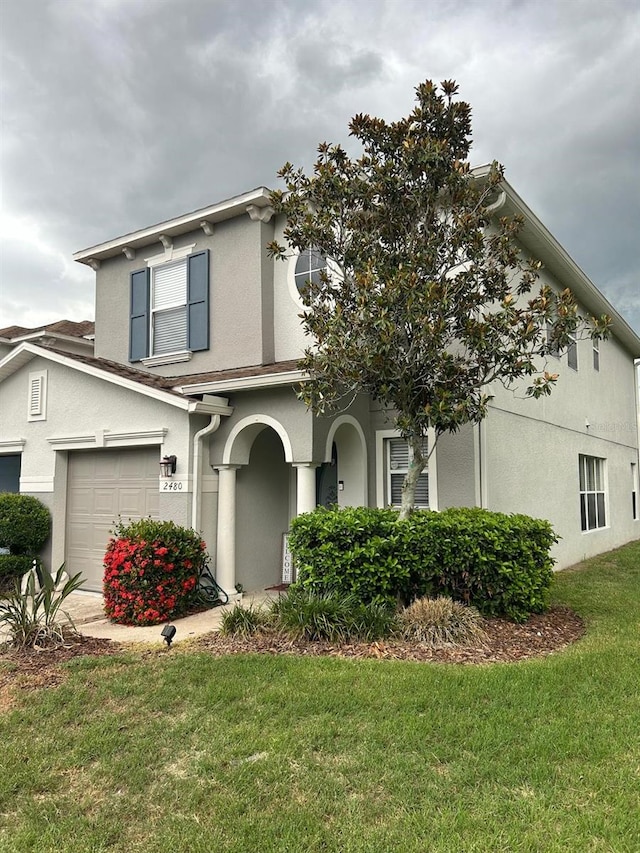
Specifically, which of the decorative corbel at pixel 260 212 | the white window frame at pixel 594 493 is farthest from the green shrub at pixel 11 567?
the white window frame at pixel 594 493

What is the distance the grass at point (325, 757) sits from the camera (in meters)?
3.09

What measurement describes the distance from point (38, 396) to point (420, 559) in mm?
7946

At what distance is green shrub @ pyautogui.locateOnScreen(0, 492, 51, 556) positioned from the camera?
33.4ft

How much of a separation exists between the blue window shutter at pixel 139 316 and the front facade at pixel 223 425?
31 millimetres

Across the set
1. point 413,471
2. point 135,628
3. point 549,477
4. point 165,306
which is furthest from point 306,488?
point 549,477

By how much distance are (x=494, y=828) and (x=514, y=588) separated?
4.28m

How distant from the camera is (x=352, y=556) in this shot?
683 centimetres

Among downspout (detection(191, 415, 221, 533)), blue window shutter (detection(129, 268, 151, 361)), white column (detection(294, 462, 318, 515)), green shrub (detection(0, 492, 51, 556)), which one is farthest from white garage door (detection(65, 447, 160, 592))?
blue window shutter (detection(129, 268, 151, 361))

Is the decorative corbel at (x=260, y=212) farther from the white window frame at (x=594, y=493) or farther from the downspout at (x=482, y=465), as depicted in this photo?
the white window frame at (x=594, y=493)

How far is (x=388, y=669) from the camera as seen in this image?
209 inches

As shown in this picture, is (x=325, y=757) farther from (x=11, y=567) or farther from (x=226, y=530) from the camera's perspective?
(x=11, y=567)

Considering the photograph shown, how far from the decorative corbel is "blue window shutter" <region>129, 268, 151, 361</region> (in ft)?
9.39

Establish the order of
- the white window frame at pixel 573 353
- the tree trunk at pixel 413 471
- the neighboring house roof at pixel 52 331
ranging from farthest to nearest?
the neighboring house roof at pixel 52 331 → the white window frame at pixel 573 353 → the tree trunk at pixel 413 471

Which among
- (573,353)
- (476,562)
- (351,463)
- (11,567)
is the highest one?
(573,353)
